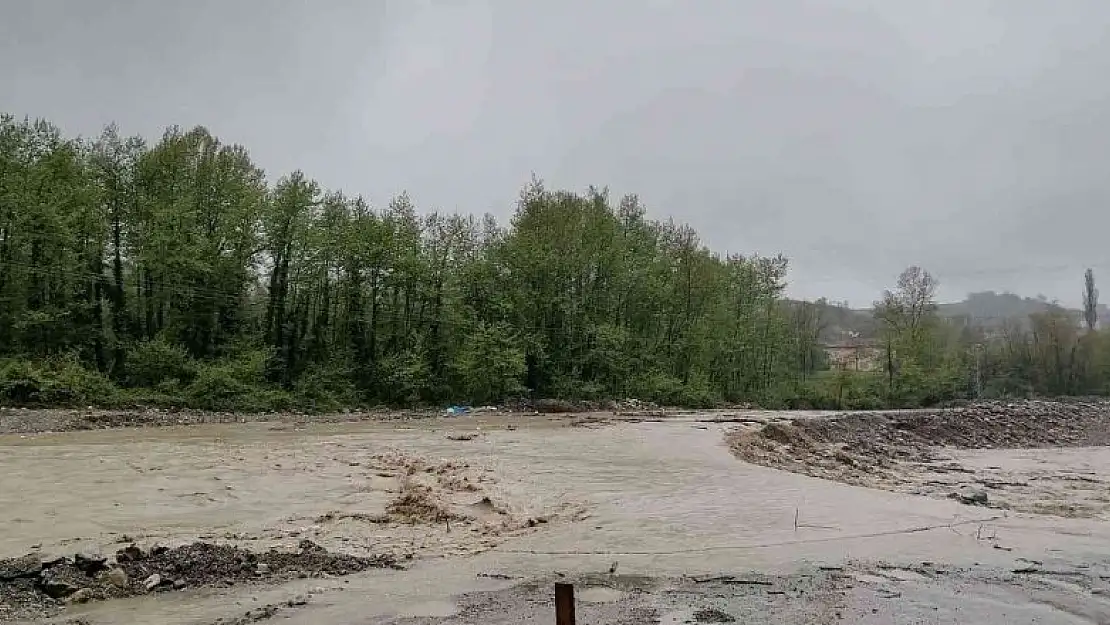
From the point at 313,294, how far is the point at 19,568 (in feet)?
118

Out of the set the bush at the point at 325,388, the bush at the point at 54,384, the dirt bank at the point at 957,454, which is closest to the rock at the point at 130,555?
the dirt bank at the point at 957,454

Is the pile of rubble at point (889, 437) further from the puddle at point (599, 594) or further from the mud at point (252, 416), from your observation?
the mud at point (252, 416)

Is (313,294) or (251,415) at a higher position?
(313,294)

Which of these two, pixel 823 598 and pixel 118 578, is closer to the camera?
pixel 823 598

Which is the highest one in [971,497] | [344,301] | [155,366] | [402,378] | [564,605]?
[344,301]

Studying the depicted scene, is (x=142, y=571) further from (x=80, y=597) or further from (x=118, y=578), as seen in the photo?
(x=80, y=597)

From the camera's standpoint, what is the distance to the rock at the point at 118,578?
6.39 m

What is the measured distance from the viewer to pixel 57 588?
618cm

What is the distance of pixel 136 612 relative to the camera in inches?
231

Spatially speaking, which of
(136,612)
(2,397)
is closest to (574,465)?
(136,612)

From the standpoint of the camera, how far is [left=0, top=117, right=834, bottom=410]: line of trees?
32.4 m

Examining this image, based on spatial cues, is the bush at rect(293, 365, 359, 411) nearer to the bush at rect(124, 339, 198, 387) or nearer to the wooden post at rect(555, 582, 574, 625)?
the bush at rect(124, 339, 198, 387)

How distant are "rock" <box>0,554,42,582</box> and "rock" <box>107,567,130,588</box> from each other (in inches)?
26.9

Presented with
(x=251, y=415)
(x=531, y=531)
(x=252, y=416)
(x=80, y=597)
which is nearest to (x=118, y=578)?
(x=80, y=597)
